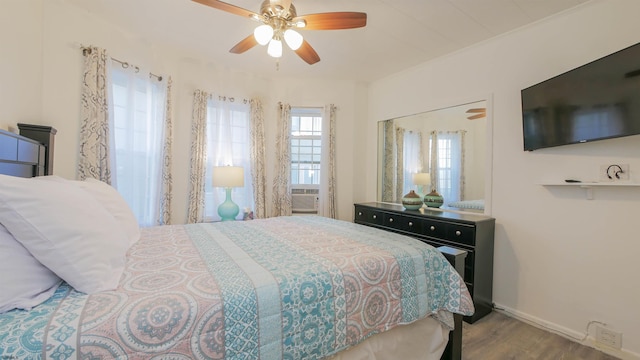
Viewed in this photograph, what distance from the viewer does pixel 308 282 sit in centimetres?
111

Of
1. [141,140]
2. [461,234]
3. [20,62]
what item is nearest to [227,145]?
[141,140]

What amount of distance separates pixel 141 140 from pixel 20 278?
2377mm

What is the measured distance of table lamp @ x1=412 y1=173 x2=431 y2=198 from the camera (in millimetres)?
3232

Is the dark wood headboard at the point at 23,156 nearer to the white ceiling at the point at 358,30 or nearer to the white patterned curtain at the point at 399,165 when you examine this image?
the white ceiling at the point at 358,30

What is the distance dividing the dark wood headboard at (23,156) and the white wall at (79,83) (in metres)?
0.21

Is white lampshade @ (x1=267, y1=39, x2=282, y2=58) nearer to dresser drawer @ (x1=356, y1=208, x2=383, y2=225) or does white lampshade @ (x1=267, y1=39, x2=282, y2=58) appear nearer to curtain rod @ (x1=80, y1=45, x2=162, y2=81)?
curtain rod @ (x1=80, y1=45, x2=162, y2=81)

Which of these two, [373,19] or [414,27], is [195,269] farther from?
[414,27]

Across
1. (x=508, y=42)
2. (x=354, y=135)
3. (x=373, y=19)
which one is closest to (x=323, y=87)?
(x=354, y=135)

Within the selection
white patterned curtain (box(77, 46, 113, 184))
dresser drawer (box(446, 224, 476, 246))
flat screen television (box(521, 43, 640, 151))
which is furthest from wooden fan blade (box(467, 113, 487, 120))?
white patterned curtain (box(77, 46, 113, 184))

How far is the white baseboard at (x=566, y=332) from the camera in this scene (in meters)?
1.84

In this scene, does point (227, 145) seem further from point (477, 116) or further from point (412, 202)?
point (477, 116)

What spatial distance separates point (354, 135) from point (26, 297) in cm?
352

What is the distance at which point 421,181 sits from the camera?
330 cm

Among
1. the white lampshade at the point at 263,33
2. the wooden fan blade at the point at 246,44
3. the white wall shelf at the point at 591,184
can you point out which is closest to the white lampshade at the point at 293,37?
the white lampshade at the point at 263,33
